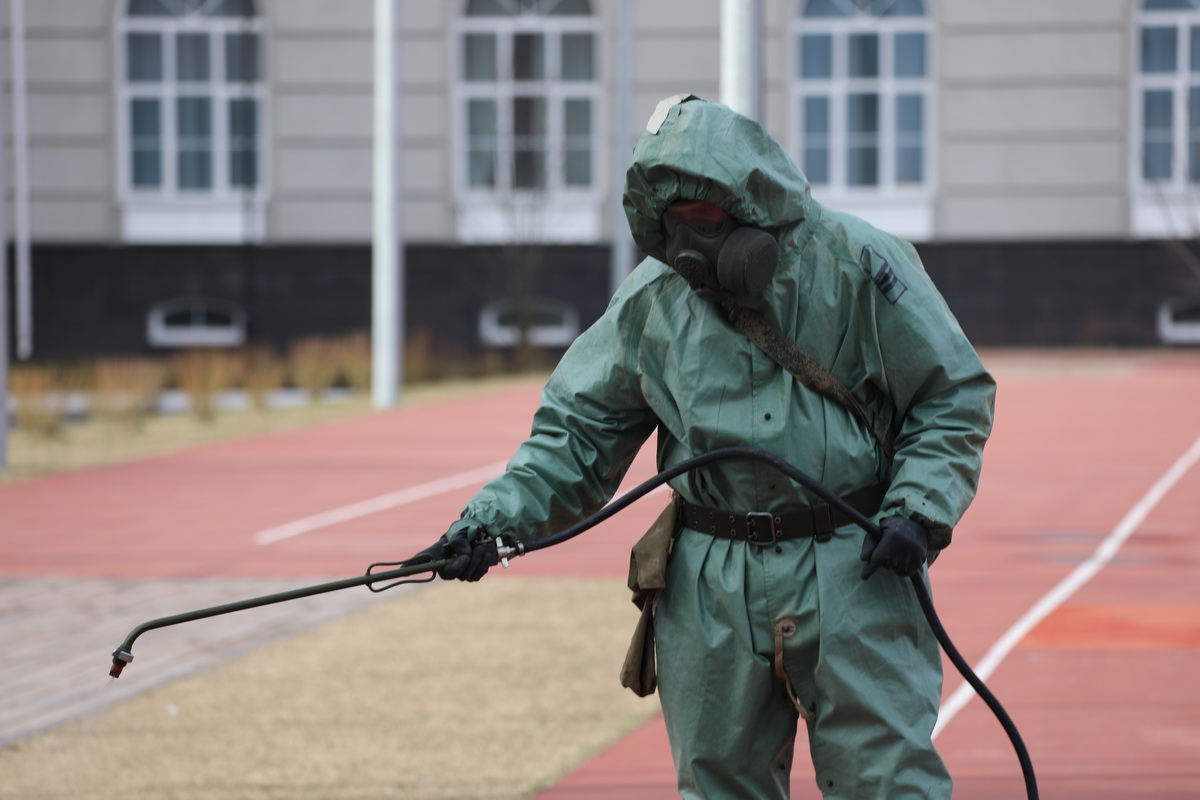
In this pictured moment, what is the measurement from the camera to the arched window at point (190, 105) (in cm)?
2938

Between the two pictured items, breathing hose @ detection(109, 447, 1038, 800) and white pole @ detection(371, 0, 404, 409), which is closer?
breathing hose @ detection(109, 447, 1038, 800)

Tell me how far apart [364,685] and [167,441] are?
36.9 feet

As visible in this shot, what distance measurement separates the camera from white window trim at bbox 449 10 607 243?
96.2 feet

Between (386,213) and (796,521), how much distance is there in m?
17.9

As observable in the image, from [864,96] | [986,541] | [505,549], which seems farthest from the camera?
[864,96]

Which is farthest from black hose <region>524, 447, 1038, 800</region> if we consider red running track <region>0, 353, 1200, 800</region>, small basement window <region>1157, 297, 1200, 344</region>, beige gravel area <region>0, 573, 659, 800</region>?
small basement window <region>1157, 297, 1200, 344</region>

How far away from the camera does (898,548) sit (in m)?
3.33

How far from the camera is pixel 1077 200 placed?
28.6 m

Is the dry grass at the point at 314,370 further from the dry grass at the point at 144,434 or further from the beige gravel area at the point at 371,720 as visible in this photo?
the beige gravel area at the point at 371,720

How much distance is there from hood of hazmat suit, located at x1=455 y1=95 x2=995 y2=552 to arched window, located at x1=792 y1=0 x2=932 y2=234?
2594 cm

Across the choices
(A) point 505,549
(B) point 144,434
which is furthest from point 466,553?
(B) point 144,434

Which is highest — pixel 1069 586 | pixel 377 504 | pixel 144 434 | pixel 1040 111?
pixel 1040 111

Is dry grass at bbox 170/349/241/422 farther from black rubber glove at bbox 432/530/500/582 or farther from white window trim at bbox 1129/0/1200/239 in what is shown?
black rubber glove at bbox 432/530/500/582

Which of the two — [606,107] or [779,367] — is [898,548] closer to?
[779,367]
